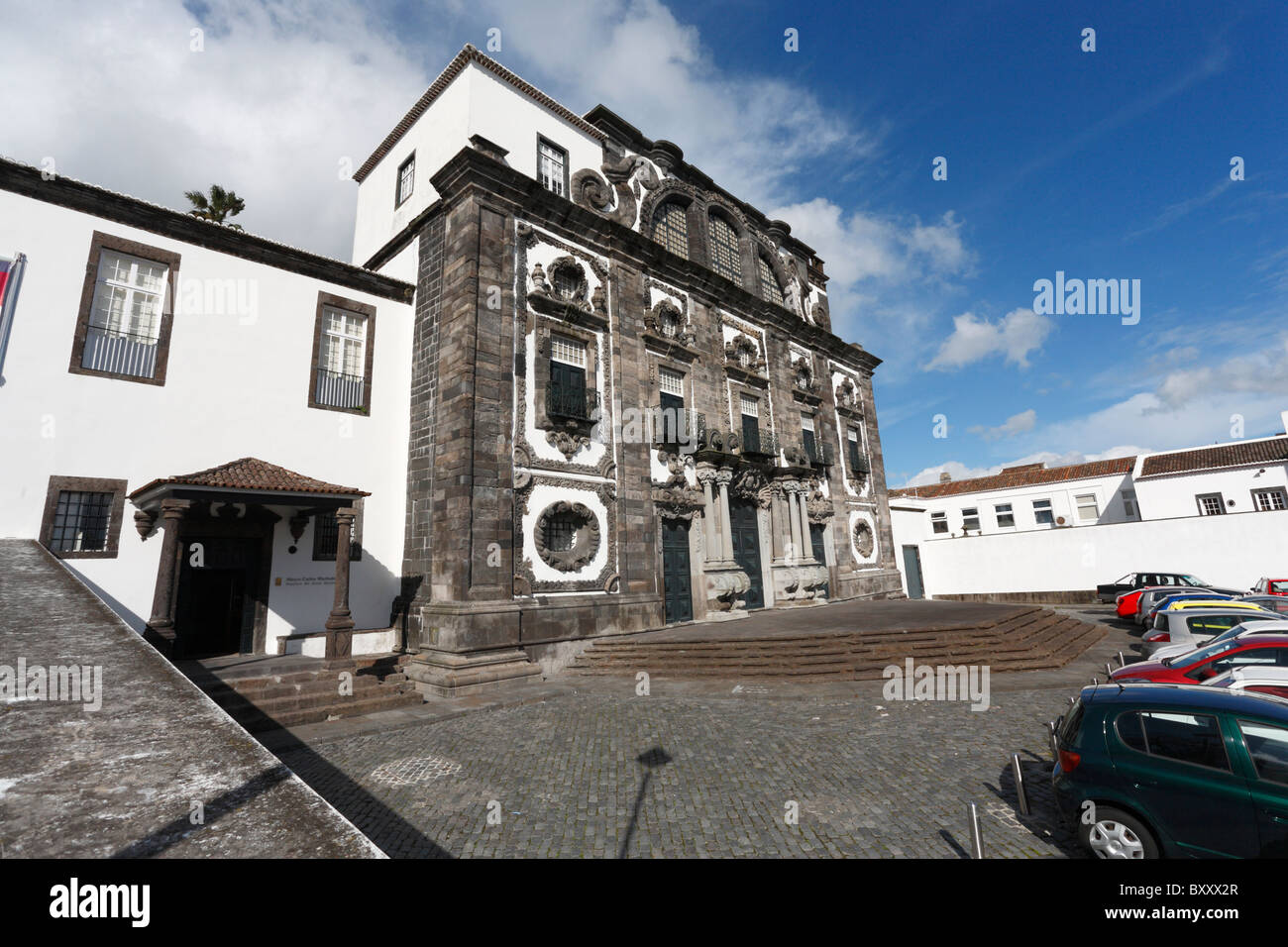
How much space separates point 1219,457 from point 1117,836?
37.5 metres

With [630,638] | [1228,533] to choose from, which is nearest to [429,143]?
[630,638]

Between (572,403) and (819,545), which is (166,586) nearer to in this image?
(572,403)

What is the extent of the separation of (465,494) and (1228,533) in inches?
1284

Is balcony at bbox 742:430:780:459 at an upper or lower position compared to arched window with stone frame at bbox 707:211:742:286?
lower

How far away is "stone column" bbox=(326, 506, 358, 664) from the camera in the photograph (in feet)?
36.9

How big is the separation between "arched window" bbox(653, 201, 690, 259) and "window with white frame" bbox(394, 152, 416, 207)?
314 inches

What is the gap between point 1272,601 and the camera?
14.9 metres

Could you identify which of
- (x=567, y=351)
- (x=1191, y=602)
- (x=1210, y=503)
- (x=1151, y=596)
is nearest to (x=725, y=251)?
(x=567, y=351)

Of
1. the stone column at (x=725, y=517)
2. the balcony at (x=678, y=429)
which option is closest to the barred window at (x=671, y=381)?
the balcony at (x=678, y=429)

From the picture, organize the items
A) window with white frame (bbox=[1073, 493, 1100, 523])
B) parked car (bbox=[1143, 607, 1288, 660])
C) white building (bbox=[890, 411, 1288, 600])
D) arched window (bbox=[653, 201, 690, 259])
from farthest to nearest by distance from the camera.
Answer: window with white frame (bbox=[1073, 493, 1100, 523]), white building (bbox=[890, 411, 1288, 600]), arched window (bbox=[653, 201, 690, 259]), parked car (bbox=[1143, 607, 1288, 660])

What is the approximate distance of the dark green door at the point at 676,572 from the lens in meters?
17.7

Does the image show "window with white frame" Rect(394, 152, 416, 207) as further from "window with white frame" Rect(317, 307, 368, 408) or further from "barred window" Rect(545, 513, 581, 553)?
"barred window" Rect(545, 513, 581, 553)

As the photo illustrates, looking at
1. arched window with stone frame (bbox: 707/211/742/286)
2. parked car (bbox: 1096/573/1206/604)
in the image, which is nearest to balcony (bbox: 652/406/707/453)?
arched window with stone frame (bbox: 707/211/742/286)

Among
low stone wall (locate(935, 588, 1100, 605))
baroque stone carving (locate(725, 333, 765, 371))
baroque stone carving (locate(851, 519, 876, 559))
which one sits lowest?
low stone wall (locate(935, 588, 1100, 605))
